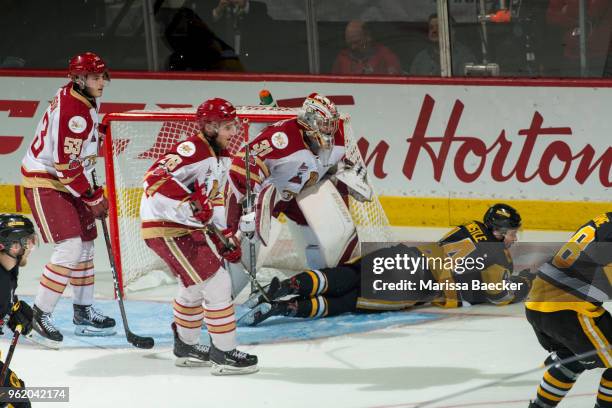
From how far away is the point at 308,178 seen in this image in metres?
6.68

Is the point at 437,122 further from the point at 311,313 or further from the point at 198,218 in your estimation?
the point at 198,218

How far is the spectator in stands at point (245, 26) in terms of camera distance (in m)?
8.29

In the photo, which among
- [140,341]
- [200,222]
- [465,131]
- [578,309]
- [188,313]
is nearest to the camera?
[578,309]

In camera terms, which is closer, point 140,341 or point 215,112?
point 215,112

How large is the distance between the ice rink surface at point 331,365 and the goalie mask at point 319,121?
2.73ft

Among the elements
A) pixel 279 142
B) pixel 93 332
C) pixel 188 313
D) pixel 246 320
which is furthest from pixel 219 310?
pixel 279 142

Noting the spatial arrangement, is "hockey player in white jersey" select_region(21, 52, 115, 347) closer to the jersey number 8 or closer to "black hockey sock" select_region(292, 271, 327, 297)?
"black hockey sock" select_region(292, 271, 327, 297)

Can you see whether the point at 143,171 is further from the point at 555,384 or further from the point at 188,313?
the point at 555,384

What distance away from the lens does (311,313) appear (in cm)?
641

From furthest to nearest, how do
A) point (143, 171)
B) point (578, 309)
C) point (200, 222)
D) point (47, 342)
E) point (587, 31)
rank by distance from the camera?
point (587, 31), point (143, 171), point (47, 342), point (200, 222), point (578, 309)

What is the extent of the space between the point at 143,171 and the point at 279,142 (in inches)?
48.5

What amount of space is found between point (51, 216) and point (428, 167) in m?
2.72

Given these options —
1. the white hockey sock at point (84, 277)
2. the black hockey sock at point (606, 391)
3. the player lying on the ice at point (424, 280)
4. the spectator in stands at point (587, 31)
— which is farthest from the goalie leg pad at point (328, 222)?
the black hockey sock at point (606, 391)

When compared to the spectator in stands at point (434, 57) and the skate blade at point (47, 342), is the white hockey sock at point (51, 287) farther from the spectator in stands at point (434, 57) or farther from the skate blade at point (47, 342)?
the spectator in stands at point (434, 57)
